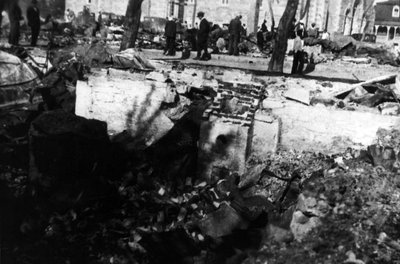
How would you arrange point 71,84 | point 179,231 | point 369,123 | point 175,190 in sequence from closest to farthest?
point 179,231 < point 175,190 < point 369,123 < point 71,84

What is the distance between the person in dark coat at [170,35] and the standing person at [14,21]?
4.67 meters

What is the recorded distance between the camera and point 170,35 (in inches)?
593

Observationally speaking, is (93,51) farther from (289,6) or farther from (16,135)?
(289,6)

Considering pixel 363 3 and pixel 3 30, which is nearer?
pixel 3 30

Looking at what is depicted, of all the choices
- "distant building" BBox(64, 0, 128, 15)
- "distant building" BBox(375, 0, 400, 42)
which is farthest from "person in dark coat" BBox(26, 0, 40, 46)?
"distant building" BBox(375, 0, 400, 42)

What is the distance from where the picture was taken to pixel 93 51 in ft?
31.9

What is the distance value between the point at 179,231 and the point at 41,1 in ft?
65.8

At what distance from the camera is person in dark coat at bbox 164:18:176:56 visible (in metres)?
15.0

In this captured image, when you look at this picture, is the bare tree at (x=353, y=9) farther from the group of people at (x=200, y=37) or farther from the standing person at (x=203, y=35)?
the standing person at (x=203, y=35)

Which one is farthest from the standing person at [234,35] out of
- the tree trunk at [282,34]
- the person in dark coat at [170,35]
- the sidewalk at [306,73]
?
the tree trunk at [282,34]

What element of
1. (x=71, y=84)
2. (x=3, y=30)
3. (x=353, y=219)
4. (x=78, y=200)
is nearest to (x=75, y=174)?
(x=78, y=200)

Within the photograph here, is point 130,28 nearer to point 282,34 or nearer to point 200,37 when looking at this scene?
point 200,37

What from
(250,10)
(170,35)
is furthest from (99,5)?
(170,35)

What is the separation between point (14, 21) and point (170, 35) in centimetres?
499
